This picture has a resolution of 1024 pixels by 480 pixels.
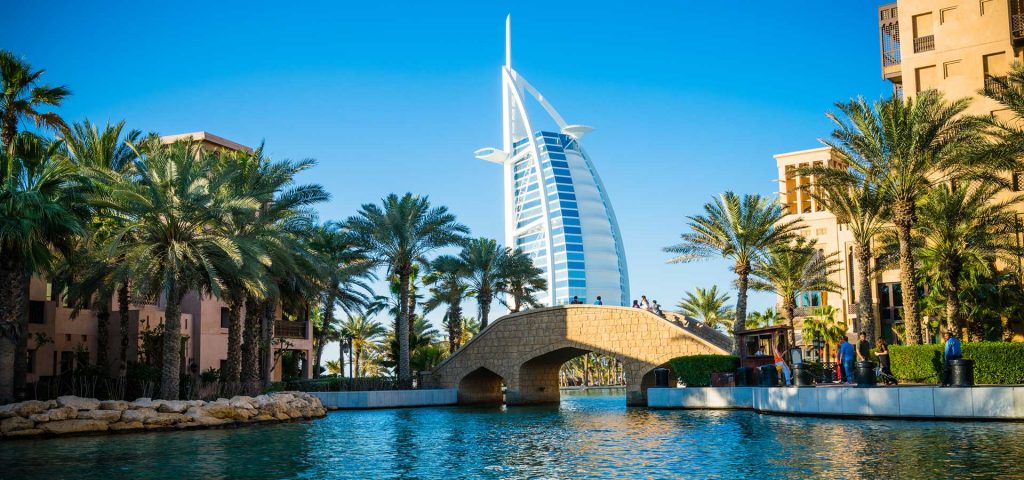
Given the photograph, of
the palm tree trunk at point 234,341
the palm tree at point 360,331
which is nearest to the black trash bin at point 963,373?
the palm tree trunk at point 234,341

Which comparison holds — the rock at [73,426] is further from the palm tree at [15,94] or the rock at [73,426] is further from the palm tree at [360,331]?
the palm tree at [360,331]

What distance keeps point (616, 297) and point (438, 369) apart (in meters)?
74.3

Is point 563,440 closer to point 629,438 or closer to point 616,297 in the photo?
point 629,438

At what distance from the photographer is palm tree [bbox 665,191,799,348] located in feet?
122

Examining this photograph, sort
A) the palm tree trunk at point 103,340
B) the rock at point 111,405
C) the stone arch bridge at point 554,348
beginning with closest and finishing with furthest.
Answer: the rock at point 111,405
the palm tree trunk at point 103,340
the stone arch bridge at point 554,348

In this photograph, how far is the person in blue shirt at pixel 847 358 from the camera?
24.3 meters

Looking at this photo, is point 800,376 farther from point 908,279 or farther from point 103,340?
point 103,340

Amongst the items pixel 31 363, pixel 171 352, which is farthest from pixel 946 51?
pixel 31 363

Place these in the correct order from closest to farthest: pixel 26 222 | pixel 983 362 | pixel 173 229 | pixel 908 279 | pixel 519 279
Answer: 1. pixel 26 222
2. pixel 983 362
3. pixel 173 229
4. pixel 908 279
5. pixel 519 279

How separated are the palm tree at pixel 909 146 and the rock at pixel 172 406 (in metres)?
21.1

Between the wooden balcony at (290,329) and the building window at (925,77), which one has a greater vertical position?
the building window at (925,77)

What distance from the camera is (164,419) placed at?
24906 mm

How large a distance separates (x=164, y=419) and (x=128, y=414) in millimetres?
1030

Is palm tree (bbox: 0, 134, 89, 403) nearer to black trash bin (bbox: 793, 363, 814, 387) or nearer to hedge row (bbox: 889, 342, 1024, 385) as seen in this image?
black trash bin (bbox: 793, 363, 814, 387)
